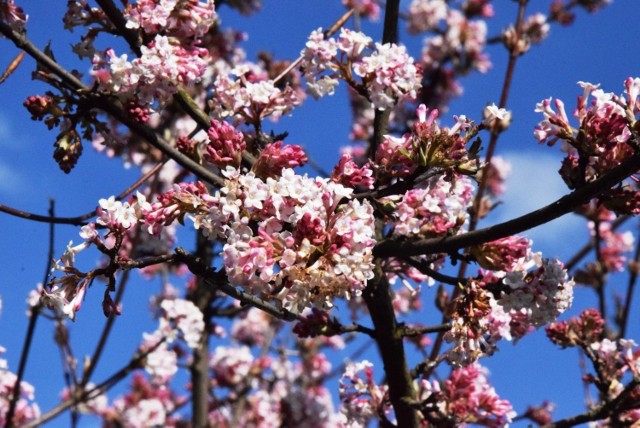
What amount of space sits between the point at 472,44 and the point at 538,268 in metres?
9.08

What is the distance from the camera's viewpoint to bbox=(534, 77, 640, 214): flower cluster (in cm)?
216

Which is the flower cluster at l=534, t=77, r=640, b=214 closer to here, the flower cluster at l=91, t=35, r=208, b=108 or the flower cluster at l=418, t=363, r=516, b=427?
the flower cluster at l=418, t=363, r=516, b=427

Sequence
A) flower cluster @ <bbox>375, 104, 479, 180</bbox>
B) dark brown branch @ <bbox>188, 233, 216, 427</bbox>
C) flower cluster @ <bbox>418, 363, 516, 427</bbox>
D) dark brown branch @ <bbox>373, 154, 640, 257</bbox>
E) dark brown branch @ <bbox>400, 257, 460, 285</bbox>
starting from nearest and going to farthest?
dark brown branch @ <bbox>373, 154, 640, 257</bbox>, flower cluster @ <bbox>375, 104, 479, 180</bbox>, dark brown branch @ <bbox>400, 257, 460, 285</bbox>, flower cluster @ <bbox>418, 363, 516, 427</bbox>, dark brown branch @ <bbox>188, 233, 216, 427</bbox>

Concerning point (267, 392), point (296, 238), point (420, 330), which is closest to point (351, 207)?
point (296, 238)

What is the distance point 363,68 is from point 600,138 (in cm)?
113

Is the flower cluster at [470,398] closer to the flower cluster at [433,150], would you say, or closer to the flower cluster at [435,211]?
the flower cluster at [435,211]

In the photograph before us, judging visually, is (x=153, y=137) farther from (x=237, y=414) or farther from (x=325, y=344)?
(x=325, y=344)

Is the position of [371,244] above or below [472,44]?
below

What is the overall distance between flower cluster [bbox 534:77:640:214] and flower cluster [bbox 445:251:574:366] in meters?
0.35

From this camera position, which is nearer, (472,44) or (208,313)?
(208,313)

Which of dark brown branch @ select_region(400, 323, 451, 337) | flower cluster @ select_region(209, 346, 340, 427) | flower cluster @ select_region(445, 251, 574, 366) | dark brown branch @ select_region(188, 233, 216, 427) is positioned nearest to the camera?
flower cluster @ select_region(445, 251, 574, 366)

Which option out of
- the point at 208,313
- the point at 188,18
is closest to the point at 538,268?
the point at 188,18

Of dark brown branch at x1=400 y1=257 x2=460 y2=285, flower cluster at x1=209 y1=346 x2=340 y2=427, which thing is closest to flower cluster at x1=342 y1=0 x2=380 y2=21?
flower cluster at x1=209 y1=346 x2=340 y2=427

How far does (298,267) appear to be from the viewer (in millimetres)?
1925
